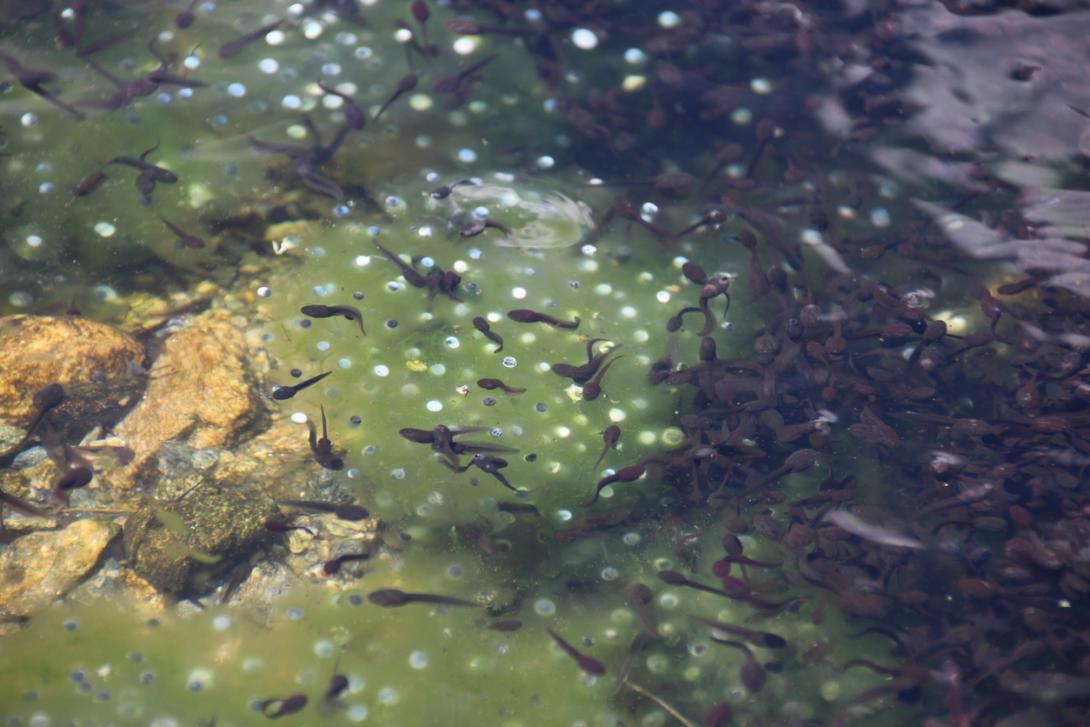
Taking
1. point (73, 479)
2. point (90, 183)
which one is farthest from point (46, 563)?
point (90, 183)

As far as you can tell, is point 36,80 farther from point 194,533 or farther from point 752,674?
point 752,674

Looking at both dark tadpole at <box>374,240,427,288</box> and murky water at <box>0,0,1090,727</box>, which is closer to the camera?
murky water at <box>0,0,1090,727</box>

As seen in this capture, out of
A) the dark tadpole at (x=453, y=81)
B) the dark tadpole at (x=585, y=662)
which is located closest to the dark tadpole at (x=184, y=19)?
the dark tadpole at (x=453, y=81)

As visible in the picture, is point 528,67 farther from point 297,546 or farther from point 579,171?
point 297,546

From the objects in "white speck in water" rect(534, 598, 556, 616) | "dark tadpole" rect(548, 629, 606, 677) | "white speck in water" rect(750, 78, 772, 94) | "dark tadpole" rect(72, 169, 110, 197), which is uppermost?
"white speck in water" rect(750, 78, 772, 94)

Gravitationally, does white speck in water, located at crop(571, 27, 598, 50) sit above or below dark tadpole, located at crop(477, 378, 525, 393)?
above

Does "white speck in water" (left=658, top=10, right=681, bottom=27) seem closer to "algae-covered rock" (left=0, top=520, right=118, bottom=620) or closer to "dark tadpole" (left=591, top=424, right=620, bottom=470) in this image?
"dark tadpole" (left=591, top=424, right=620, bottom=470)

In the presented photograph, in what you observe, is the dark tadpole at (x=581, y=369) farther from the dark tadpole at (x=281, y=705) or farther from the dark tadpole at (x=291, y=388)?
the dark tadpole at (x=281, y=705)

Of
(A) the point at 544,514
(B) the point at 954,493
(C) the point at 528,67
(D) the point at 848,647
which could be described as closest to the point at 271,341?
(A) the point at 544,514

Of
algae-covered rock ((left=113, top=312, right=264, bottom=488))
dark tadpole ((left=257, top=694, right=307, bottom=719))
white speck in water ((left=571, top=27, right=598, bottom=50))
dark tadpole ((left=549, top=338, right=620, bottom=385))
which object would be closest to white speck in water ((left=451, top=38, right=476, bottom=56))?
white speck in water ((left=571, top=27, right=598, bottom=50))
